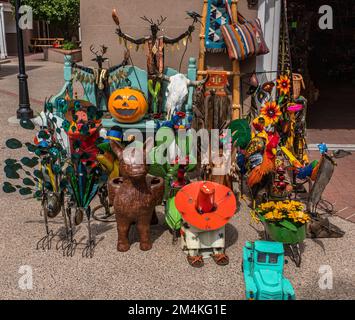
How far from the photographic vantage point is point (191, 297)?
12.0 feet

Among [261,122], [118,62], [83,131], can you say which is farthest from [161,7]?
[83,131]

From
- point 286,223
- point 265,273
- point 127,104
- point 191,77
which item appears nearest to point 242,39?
point 191,77

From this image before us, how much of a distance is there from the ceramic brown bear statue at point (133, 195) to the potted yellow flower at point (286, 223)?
A: 3.66 feet

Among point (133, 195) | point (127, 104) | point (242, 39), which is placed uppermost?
point (242, 39)

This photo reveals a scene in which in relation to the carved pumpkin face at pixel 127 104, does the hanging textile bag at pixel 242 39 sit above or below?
above

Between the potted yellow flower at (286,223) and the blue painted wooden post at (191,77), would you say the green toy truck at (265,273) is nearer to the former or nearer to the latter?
the potted yellow flower at (286,223)

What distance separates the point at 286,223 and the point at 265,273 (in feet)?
1.88

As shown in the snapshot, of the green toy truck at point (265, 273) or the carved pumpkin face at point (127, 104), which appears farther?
the carved pumpkin face at point (127, 104)

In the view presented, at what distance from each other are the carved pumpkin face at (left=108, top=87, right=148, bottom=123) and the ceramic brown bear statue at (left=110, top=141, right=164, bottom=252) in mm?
1924

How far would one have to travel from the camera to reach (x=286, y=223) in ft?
13.2

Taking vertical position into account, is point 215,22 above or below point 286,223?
above

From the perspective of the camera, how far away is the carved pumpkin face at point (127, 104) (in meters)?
6.16

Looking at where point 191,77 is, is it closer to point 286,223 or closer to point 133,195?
point 133,195

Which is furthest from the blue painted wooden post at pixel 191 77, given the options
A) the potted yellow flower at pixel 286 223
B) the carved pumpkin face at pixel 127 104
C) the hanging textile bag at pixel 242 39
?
the potted yellow flower at pixel 286 223
